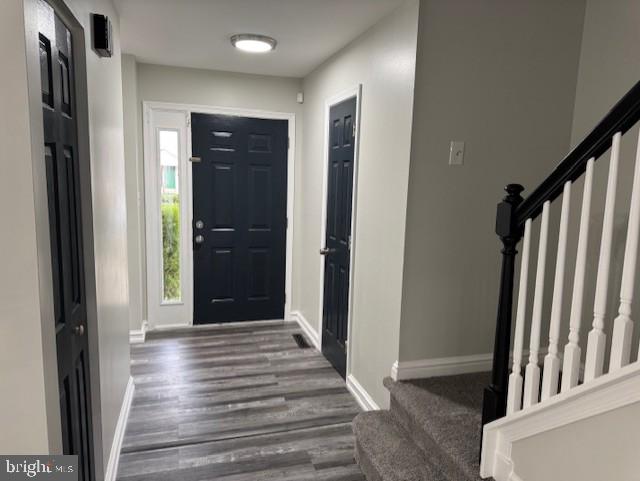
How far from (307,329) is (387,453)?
2173mm

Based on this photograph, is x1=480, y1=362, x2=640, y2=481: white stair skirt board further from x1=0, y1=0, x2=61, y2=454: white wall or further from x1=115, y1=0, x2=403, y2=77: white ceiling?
x1=115, y1=0, x2=403, y2=77: white ceiling

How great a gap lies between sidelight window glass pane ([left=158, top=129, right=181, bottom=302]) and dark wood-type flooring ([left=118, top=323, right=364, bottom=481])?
1.65 ft

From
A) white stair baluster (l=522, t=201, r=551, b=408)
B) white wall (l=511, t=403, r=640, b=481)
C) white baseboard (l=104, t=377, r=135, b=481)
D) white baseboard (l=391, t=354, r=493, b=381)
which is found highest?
white stair baluster (l=522, t=201, r=551, b=408)

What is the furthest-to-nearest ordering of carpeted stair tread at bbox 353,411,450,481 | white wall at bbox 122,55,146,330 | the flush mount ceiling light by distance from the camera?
white wall at bbox 122,55,146,330 < the flush mount ceiling light < carpeted stair tread at bbox 353,411,450,481

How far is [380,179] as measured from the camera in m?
2.66

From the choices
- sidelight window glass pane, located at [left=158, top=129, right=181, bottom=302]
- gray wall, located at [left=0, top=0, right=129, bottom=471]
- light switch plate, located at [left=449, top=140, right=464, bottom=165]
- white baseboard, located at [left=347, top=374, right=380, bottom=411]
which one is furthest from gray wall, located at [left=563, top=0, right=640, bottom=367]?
sidelight window glass pane, located at [left=158, top=129, right=181, bottom=302]

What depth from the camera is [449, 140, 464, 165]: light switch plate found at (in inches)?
93.3

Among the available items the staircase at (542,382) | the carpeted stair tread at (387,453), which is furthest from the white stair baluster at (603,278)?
the carpeted stair tread at (387,453)

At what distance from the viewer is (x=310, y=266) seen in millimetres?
4223

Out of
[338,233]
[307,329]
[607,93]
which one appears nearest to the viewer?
[607,93]

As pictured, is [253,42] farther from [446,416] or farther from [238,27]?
[446,416]

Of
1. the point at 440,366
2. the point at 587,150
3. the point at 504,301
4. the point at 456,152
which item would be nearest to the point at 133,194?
the point at 456,152

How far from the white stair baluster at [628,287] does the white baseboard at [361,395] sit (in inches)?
66.4

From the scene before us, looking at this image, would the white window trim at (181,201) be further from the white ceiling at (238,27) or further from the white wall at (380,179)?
the white wall at (380,179)
